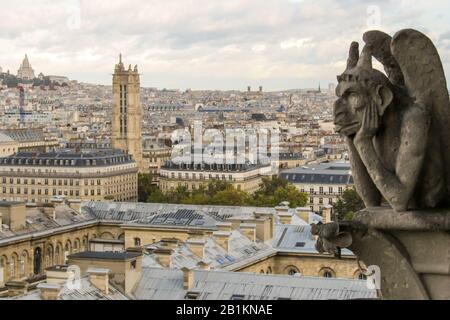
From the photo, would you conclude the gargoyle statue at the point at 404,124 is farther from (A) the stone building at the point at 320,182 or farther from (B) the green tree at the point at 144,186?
(B) the green tree at the point at 144,186

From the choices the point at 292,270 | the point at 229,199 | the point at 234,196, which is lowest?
the point at 229,199

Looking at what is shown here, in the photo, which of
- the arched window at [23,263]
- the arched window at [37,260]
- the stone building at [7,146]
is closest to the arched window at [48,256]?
the arched window at [37,260]

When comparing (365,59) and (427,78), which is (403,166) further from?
(365,59)

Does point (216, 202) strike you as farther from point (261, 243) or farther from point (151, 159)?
point (151, 159)

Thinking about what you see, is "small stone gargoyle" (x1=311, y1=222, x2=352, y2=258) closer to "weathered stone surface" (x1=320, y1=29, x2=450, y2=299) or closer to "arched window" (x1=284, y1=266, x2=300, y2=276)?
"weathered stone surface" (x1=320, y1=29, x2=450, y2=299)

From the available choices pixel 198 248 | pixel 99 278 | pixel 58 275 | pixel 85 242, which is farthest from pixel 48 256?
pixel 99 278

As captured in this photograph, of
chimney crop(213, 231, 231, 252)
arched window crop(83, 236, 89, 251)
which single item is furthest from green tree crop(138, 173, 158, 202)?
chimney crop(213, 231, 231, 252)
